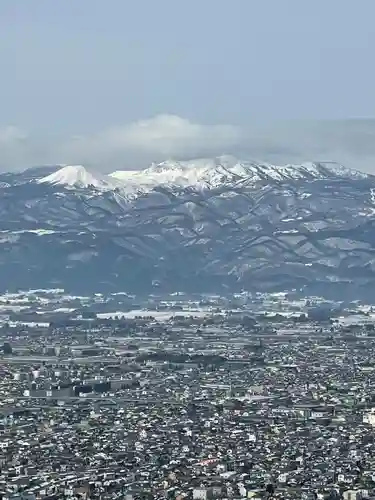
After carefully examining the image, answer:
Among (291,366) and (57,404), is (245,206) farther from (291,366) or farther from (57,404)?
(57,404)

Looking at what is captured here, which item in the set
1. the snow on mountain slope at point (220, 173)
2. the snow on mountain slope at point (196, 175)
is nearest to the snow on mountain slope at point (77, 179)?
the snow on mountain slope at point (196, 175)

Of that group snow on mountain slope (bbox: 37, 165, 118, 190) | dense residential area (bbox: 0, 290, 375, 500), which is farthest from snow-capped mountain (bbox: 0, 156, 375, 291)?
dense residential area (bbox: 0, 290, 375, 500)

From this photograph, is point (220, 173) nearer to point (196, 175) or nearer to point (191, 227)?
point (196, 175)

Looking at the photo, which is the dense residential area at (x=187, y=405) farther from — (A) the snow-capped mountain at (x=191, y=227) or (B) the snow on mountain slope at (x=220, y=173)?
(B) the snow on mountain slope at (x=220, y=173)

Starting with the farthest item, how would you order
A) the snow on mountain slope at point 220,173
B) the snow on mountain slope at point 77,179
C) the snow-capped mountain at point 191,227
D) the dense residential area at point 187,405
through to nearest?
the snow on mountain slope at point 220,173 → the snow on mountain slope at point 77,179 → the snow-capped mountain at point 191,227 → the dense residential area at point 187,405

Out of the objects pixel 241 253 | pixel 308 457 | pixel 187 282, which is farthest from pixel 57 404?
pixel 241 253
